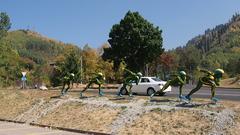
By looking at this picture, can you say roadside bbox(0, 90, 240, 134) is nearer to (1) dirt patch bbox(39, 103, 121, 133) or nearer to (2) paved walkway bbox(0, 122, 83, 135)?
(1) dirt patch bbox(39, 103, 121, 133)

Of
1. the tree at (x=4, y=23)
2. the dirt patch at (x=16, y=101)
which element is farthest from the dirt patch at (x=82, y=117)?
the tree at (x=4, y=23)

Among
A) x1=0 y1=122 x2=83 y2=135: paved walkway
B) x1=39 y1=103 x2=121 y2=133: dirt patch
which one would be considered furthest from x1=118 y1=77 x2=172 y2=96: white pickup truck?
x1=0 y1=122 x2=83 y2=135: paved walkway

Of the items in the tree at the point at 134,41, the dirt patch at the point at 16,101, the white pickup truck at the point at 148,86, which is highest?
the tree at the point at 134,41

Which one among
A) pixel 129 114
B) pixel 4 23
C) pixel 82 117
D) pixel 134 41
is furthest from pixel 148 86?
pixel 4 23

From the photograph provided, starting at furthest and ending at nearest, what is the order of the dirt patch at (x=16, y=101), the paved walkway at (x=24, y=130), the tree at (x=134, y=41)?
the tree at (x=134, y=41) < the dirt patch at (x=16, y=101) < the paved walkway at (x=24, y=130)

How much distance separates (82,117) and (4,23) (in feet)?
103

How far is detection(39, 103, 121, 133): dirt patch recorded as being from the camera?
2002 cm

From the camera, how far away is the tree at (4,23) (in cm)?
4966

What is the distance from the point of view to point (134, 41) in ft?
172

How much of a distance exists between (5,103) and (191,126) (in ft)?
53.0

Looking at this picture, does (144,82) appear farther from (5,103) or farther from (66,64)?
(66,64)

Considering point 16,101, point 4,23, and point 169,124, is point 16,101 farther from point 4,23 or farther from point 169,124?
point 4,23

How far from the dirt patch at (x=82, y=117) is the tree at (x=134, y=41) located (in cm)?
2881

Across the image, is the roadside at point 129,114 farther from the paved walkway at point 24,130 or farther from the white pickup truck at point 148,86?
the white pickup truck at point 148,86
